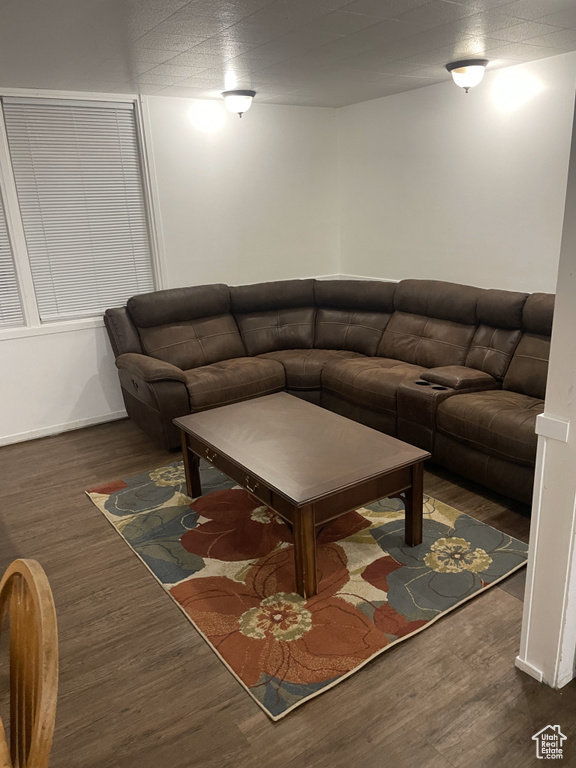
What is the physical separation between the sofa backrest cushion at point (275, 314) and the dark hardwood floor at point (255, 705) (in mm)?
2496

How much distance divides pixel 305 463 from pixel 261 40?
206cm

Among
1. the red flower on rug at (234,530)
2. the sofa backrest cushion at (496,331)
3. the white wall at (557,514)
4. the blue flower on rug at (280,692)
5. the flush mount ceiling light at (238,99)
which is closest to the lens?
the white wall at (557,514)

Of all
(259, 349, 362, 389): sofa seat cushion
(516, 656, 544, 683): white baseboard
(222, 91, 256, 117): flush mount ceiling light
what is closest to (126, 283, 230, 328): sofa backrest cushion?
(259, 349, 362, 389): sofa seat cushion

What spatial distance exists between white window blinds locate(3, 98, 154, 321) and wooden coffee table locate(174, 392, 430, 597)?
5.84 ft

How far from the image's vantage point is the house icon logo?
1735 mm

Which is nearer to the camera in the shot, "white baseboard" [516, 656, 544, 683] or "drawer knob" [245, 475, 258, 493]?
"white baseboard" [516, 656, 544, 683]

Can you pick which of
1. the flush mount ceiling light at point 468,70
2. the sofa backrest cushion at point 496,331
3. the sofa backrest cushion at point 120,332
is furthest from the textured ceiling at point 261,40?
the sofa backrest cushion at point 120,332

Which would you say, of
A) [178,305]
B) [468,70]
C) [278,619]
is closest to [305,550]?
[278,619]

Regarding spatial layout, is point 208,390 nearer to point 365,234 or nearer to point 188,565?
point 188,565

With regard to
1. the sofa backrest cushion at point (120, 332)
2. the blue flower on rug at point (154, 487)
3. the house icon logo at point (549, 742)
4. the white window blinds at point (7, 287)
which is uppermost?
the white window blinds at point (7, 287)

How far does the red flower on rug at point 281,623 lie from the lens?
211cm

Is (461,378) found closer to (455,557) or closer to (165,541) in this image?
(455,557)

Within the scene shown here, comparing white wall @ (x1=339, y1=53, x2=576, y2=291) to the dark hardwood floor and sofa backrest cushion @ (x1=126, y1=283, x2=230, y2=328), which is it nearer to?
sofa backrest cushion @ (x1=126, y1=283, x2=230, y2=328)

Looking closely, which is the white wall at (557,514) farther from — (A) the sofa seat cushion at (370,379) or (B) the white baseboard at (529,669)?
(A) the sofa seat cushion at (370,379)
